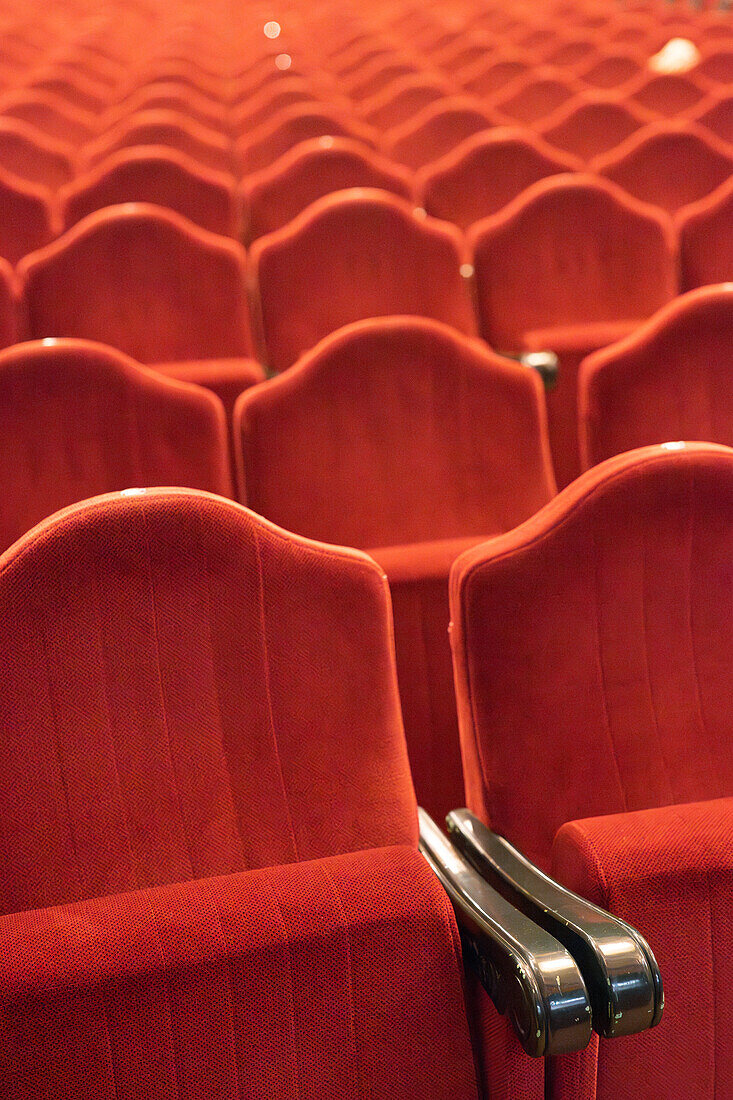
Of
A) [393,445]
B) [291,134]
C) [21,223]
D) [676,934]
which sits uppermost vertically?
[291,134]

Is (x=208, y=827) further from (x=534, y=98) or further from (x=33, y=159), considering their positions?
(x=534, y=98)

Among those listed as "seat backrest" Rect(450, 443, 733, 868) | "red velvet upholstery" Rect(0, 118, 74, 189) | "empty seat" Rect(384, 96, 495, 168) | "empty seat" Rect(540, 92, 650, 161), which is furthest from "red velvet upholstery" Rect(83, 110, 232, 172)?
"seat backrest" Rect(450, 443, 733, 868)

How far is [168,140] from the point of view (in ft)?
2.33

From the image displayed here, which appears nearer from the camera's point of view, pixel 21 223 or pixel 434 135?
pixel 21 223

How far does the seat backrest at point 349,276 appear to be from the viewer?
48 cm

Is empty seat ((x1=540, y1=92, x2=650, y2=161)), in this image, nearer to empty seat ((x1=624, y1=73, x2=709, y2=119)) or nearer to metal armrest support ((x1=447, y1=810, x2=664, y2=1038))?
empty seat ((x1=624, y1=73, x2=709, y2=119))

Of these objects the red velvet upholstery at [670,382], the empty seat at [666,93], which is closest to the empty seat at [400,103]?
the empty seat at [666,93]

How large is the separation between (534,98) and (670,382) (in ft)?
1.89

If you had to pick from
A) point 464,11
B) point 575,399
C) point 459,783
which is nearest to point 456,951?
point 459,783

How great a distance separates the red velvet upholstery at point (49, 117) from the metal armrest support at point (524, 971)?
72cm

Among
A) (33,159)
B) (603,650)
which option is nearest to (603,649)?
(603,650)

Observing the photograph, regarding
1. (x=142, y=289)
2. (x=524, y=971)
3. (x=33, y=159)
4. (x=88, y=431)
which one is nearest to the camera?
(x=524, y=971)

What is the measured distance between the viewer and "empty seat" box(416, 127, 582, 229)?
605mm

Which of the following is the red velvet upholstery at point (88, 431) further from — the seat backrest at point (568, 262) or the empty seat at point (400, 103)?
the empty seat at point (400, 103)
